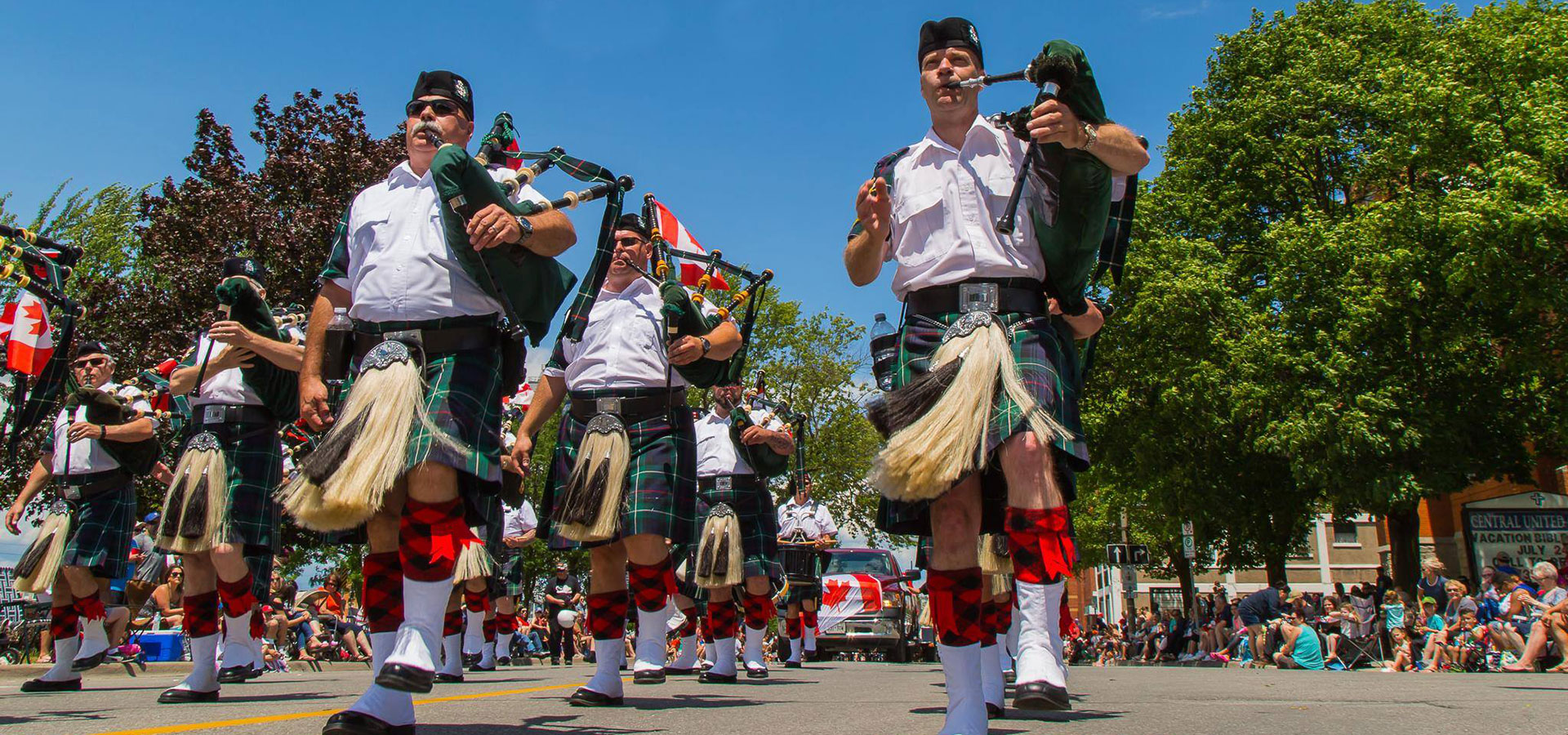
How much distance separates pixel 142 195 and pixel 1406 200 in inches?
877

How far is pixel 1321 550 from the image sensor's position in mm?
58219

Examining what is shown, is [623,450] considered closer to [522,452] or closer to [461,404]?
[522,452]

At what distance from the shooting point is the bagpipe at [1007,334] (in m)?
3.64

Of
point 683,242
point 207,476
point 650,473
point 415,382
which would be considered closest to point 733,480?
point 683,242

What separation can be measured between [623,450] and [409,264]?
7.15 ft

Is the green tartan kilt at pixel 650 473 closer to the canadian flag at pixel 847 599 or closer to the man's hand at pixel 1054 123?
the man's hand at pixel 1054 123

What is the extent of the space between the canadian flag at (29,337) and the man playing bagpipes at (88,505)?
319mm

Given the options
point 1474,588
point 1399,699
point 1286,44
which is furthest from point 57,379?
point 1286,44

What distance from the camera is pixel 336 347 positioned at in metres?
4.30

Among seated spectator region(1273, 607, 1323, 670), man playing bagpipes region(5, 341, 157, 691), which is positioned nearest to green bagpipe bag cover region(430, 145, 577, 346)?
man playing bagpipes region(5, 341, 157, 691)

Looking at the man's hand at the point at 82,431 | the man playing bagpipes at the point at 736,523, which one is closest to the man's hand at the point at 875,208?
the man playing bagpipes at the point at 736,523

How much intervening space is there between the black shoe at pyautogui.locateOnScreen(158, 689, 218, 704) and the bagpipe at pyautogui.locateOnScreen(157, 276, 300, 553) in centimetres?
95

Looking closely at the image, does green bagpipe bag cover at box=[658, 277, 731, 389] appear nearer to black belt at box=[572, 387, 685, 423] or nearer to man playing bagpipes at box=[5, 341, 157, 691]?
black belt at box=[572, 387, 685, 423]

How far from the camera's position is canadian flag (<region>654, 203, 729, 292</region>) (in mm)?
8008
